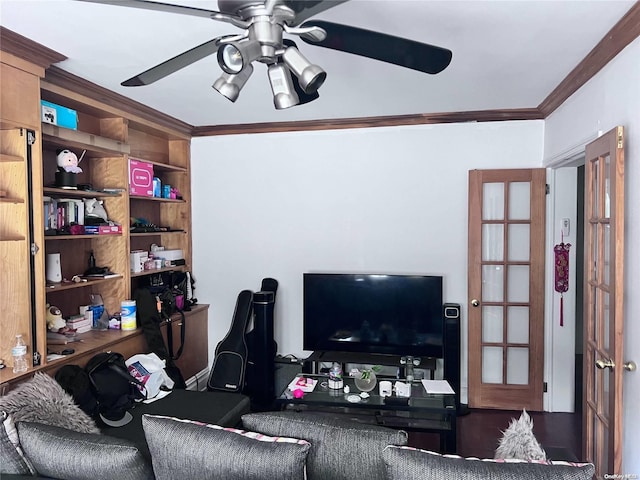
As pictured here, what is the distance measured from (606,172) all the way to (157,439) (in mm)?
2351

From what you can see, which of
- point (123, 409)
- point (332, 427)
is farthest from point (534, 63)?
point (123, 409)

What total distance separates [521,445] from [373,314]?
2200 mm

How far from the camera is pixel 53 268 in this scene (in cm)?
296

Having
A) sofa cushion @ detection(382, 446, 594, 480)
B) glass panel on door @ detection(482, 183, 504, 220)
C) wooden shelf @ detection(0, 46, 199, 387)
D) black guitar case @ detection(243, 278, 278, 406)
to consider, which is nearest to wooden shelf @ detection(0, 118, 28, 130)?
wooden shelf @ detection(0, 46, 199, 387)

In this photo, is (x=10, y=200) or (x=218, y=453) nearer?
(x=218, y=453)

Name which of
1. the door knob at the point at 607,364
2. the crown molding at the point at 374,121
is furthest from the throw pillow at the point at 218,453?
the crown molding at the point at 374,121

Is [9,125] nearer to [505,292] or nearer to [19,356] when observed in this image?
[19,356]

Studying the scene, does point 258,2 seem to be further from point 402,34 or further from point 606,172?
point 606,172

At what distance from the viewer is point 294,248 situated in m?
4.19

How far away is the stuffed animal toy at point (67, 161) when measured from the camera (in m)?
2.98

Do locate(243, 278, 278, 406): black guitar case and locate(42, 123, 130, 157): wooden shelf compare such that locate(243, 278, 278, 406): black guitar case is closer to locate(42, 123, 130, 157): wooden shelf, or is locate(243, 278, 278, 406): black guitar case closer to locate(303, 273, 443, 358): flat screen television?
locate(303, 273, 443, 358): flat screen television

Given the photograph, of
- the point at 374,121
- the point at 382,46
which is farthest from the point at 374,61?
the point at 374,121

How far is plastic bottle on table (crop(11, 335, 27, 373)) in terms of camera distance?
239cm

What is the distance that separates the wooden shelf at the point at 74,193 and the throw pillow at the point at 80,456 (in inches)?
61.7
